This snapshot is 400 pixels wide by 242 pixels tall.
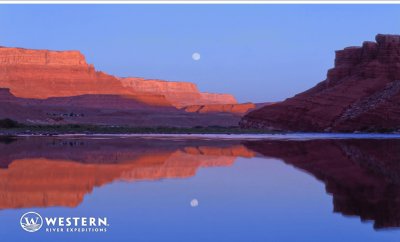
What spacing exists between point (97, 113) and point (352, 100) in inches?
2232

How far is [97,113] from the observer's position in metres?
104

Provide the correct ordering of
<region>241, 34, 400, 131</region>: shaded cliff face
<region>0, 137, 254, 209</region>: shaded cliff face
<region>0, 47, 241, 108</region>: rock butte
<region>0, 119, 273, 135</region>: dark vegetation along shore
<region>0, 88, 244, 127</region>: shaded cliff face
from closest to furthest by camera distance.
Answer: <region>0, 137, 254, 209</region>: shaded cliff face < <region>0, 119, 273, 135</region>: dark vegetation along shore < <region>241, 34, 400, 131</region>: shaded cliff face < <region>0, 88, 244, 127</region>: shaded cliff face < <region>0, 47, 241, 108</region>: rock butte

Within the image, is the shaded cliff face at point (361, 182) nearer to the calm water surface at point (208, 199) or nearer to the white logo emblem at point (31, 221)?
the calm water surface at point (208, 199)

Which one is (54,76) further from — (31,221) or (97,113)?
(31,221)

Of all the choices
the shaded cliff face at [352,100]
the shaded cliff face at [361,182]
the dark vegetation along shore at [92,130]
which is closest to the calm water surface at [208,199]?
the shaded cliff face at [361,182]

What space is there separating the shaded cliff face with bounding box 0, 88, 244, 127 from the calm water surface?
184 ft

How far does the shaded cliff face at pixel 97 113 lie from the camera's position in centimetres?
7350

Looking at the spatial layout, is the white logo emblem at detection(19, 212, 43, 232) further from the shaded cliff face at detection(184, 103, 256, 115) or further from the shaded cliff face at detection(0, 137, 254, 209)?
the shaded cliff face at detection(184, 103, 256, 115)

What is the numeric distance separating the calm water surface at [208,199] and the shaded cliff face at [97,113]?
55960mm

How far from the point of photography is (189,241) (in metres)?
7.16

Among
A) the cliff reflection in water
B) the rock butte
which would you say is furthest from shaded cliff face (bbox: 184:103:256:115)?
the cliff reflection in water

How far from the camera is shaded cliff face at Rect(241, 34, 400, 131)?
53.1m

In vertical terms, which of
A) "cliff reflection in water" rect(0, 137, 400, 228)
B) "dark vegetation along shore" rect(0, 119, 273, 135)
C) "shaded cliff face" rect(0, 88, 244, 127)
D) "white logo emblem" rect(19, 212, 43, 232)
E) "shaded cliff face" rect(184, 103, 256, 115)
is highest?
"shaded cliff face" rect(184, 103, 256, 115)

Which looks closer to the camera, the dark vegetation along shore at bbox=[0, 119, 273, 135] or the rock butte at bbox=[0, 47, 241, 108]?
the dark vegetation along shore at bbox=[0, 119, 273, 135]
